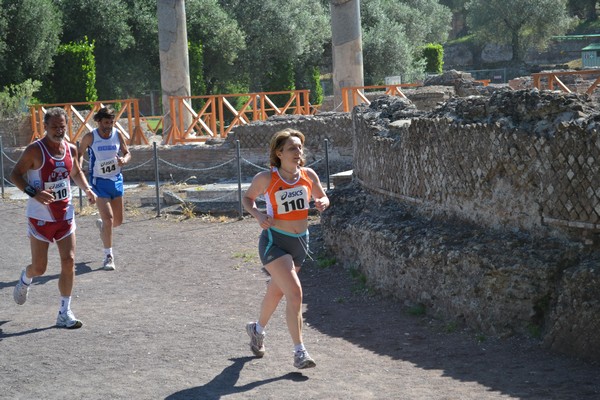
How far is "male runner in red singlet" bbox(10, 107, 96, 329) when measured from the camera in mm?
7273

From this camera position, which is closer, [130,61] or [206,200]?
[206,200]

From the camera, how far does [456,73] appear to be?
79.9 feet

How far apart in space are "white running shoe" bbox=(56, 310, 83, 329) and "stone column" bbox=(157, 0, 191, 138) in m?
14.8

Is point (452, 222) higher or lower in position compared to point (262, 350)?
higher

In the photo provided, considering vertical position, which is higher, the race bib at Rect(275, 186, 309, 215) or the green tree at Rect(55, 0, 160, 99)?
the green tree at Rect(55, 0, 160, 99)

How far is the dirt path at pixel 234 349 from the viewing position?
5.53 meters

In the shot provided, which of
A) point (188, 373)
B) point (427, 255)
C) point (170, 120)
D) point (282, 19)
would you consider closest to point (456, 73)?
point (170, 120)

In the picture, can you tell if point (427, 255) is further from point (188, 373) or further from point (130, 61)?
point (130, 61)

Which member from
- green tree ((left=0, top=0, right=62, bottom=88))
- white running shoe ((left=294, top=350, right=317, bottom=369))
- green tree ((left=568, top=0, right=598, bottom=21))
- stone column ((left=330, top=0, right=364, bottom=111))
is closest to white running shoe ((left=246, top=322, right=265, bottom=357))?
white running shoe ((left=294, top=350, right=317, bottom=369))

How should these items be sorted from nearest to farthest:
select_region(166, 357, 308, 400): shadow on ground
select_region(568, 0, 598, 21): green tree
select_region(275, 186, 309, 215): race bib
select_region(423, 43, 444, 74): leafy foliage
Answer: select_region(166, 357, 308, 400): shadow on ground < select_region(275, 186, 309, 215): race bib < select_region(423, 43, 444, 74): leafy foliage < select_region(568, 0, 598, 21): green tree

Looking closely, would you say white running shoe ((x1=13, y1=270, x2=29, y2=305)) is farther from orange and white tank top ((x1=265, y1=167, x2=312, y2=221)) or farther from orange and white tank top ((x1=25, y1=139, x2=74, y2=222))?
orange and white tank top ((x1=265, y1=167, x2=312, y2=221))

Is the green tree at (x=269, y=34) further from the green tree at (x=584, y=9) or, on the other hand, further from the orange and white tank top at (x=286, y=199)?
the orange and white tank top at (x=286, y=199)

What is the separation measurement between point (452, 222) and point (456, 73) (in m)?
17.3

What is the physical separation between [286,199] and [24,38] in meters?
24.1
